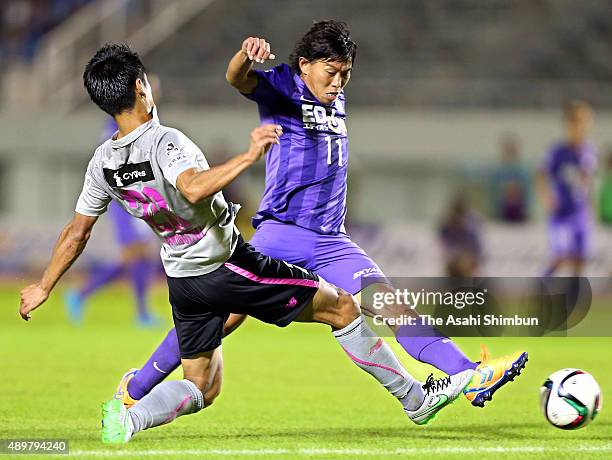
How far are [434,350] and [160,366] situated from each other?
142 cm

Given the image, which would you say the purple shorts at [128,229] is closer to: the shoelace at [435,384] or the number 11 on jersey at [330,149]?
the number 11 on jersey at [330,149]

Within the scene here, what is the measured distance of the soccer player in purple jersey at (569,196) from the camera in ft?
43.2

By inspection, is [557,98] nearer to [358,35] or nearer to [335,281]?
[358,35]

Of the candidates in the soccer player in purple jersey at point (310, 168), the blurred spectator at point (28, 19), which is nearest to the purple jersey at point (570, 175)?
the soccer player in purple jersey at point (310, 168)

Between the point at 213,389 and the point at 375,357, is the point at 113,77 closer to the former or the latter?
the point at 213,389

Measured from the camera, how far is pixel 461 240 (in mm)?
16766

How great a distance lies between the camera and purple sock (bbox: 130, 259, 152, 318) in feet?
40.8

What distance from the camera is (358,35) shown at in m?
23.2

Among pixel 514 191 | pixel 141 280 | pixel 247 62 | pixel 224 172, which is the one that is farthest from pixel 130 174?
pixel 514 191

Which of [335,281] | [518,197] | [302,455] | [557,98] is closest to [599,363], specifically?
[335,281]

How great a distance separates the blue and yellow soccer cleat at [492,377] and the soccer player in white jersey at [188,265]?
6 cm

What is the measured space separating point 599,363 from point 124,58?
5.71 m

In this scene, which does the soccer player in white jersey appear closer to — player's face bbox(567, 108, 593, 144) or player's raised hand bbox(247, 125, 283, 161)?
player's raised hand bbox(247, 125, 283, 161)

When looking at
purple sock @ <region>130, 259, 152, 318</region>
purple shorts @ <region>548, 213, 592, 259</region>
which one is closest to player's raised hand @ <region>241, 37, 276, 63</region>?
purple sock @ <region>130, 259, 152, 318</region>
